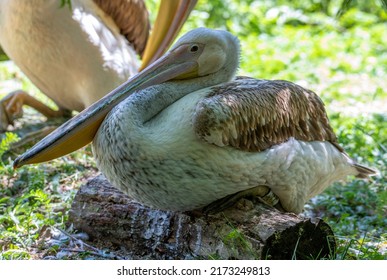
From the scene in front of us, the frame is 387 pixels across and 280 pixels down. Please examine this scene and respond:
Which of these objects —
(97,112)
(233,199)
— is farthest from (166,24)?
(233,199)

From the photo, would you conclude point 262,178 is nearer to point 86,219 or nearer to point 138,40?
point 86,219

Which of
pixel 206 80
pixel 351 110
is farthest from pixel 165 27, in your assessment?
pixel 351 110

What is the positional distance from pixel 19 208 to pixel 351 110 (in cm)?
347

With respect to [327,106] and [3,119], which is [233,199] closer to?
[3,119]

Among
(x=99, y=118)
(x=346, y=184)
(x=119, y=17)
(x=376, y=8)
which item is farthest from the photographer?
(x=376, y=8)

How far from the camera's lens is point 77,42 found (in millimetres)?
5371

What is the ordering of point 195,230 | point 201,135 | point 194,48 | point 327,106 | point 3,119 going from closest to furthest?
point 201,135 → point 195,230 → point 194,48 → point 3,119 → point 327,106

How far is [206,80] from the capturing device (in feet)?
13.2

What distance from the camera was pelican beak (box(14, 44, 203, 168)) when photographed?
374 cm

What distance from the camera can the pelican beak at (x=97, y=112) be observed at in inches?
147

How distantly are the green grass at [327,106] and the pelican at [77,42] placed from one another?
576 mm

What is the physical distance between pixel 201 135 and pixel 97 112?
0.62 metres

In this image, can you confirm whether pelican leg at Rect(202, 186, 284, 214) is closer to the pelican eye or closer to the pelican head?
the pelican head

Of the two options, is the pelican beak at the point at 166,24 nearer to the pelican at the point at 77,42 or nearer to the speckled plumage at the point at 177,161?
the pelican at the point at 77,42
